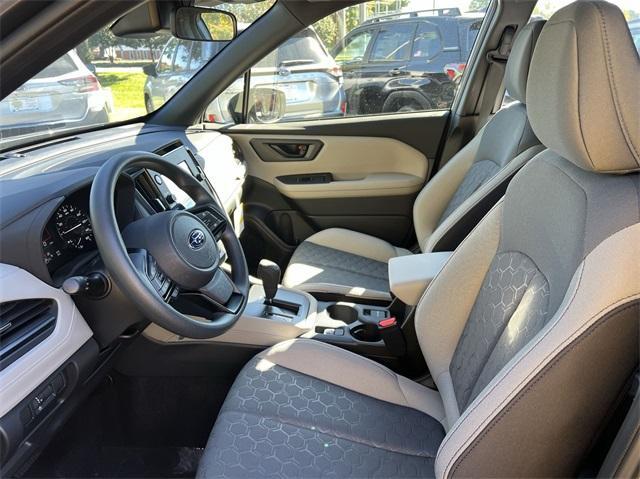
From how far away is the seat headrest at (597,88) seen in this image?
2.74 ft

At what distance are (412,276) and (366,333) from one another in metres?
0.27

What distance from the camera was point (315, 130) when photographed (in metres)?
2.53

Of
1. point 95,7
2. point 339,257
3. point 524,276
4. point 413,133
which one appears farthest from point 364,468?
point 413,133

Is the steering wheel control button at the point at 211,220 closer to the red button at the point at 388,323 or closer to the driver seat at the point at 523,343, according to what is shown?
the driver seat at the point at 523,343

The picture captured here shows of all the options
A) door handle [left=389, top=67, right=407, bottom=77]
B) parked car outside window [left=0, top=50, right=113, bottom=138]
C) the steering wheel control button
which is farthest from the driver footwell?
door handle [left=389, top=67, right=407, bottom=77]

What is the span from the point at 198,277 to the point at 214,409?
60 cm

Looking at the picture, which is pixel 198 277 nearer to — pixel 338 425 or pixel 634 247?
pixel 338 425

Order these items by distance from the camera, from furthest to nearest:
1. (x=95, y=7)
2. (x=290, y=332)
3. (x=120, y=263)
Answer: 1. (x=290, y=332)
2. (x=120, y=263)
3. (x=95, y=7)

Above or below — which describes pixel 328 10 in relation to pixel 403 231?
above

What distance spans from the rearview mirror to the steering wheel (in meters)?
0.38

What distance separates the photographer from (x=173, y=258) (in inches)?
45.1

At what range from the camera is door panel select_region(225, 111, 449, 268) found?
2.53 meters

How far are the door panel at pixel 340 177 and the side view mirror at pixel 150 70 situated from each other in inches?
16.8

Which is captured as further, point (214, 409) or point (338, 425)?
point (214, 409)
